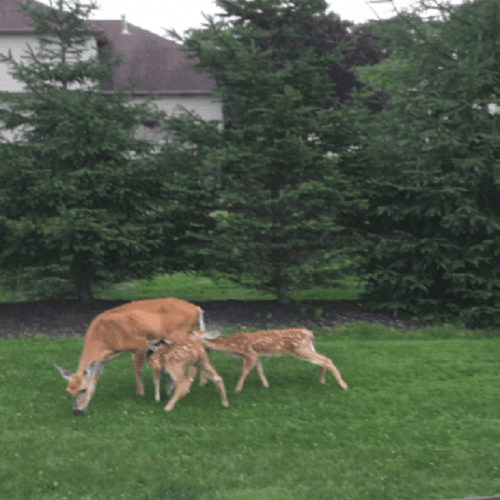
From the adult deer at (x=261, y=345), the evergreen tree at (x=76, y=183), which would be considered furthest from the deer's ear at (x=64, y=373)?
the evergreen tree at (x=76, y=183)

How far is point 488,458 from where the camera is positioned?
6051mm

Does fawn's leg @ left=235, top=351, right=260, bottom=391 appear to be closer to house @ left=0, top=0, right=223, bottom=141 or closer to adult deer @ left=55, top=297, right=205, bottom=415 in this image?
adult deer @ left=55, top=297, right=205, bottom=415

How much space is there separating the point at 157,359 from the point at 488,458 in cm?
411

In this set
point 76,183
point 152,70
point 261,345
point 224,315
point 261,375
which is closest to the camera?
point 261,345

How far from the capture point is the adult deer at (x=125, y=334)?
7.22 m

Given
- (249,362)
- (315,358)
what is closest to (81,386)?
(249,362)

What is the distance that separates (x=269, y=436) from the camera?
6723 millimetres

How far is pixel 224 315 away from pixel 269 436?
23.6 feet

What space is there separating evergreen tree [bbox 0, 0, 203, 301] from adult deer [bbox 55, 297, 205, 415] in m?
5.31

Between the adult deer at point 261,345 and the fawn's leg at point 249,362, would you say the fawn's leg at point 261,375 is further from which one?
the adult deer at point 261,345

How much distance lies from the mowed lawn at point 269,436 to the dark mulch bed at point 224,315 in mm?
3059

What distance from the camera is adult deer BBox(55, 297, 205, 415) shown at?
7219 mm

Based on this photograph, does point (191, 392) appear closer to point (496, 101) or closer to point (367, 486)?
point (367, 486)

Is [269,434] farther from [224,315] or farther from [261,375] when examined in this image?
[224,315]
